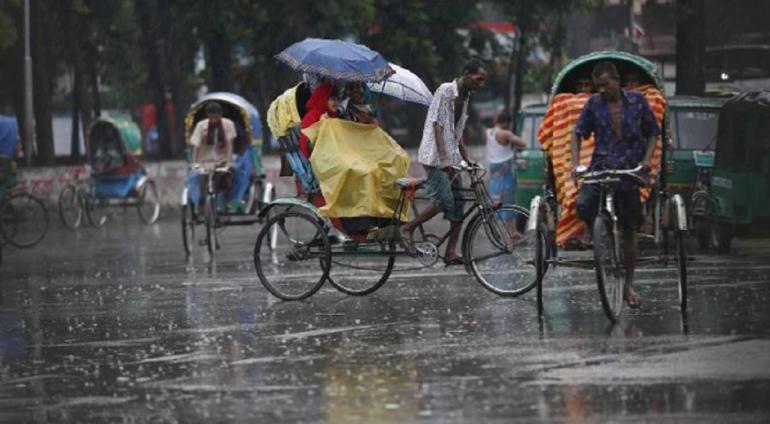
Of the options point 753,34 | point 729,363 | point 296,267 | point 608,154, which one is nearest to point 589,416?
point 729,363

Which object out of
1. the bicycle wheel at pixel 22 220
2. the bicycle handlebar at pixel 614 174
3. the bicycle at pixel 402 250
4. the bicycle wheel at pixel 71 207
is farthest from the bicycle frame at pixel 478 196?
the bicycle wheel at pixel 71 207

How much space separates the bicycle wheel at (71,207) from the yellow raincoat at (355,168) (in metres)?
17.6

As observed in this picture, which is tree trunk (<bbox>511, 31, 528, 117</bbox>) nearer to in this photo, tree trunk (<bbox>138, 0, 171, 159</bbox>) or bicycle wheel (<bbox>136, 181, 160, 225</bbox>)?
tree trunk (<bbox>138, 0, 171, 159</bbox>)

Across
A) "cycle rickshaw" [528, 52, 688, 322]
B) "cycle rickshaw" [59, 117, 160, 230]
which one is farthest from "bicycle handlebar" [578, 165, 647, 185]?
"cycle rickshaw" [59, 117, 160, 230]

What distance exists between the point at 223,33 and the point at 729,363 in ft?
94.6

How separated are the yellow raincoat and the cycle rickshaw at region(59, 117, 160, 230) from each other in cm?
1816

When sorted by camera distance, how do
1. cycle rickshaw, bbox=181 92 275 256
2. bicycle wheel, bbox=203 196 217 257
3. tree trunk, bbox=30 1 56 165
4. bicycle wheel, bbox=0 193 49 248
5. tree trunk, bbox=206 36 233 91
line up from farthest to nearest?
tree trunk, bbox=30 1 56 165, tree trunk, bbox=206 36 233 91, bicycle wheel, bbox=0 193 49 248, cycle rickshaw, bbox=181 92 275 256, bicycle wheel, bbox=203 196 217 257

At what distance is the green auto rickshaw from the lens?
2100 cm

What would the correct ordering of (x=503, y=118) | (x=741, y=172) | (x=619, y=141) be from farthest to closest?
(x=503, y=118) → (x=741, y=172) → (x=619, y=141)

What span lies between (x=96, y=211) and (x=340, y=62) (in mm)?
19080

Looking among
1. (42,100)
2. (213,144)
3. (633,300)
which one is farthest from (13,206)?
(42,100)

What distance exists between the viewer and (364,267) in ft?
52.8

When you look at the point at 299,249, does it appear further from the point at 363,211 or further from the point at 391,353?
the point at 391,353

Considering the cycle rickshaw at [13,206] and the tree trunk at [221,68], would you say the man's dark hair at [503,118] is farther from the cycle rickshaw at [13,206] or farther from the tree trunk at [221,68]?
the tree trunk at [221,68]
